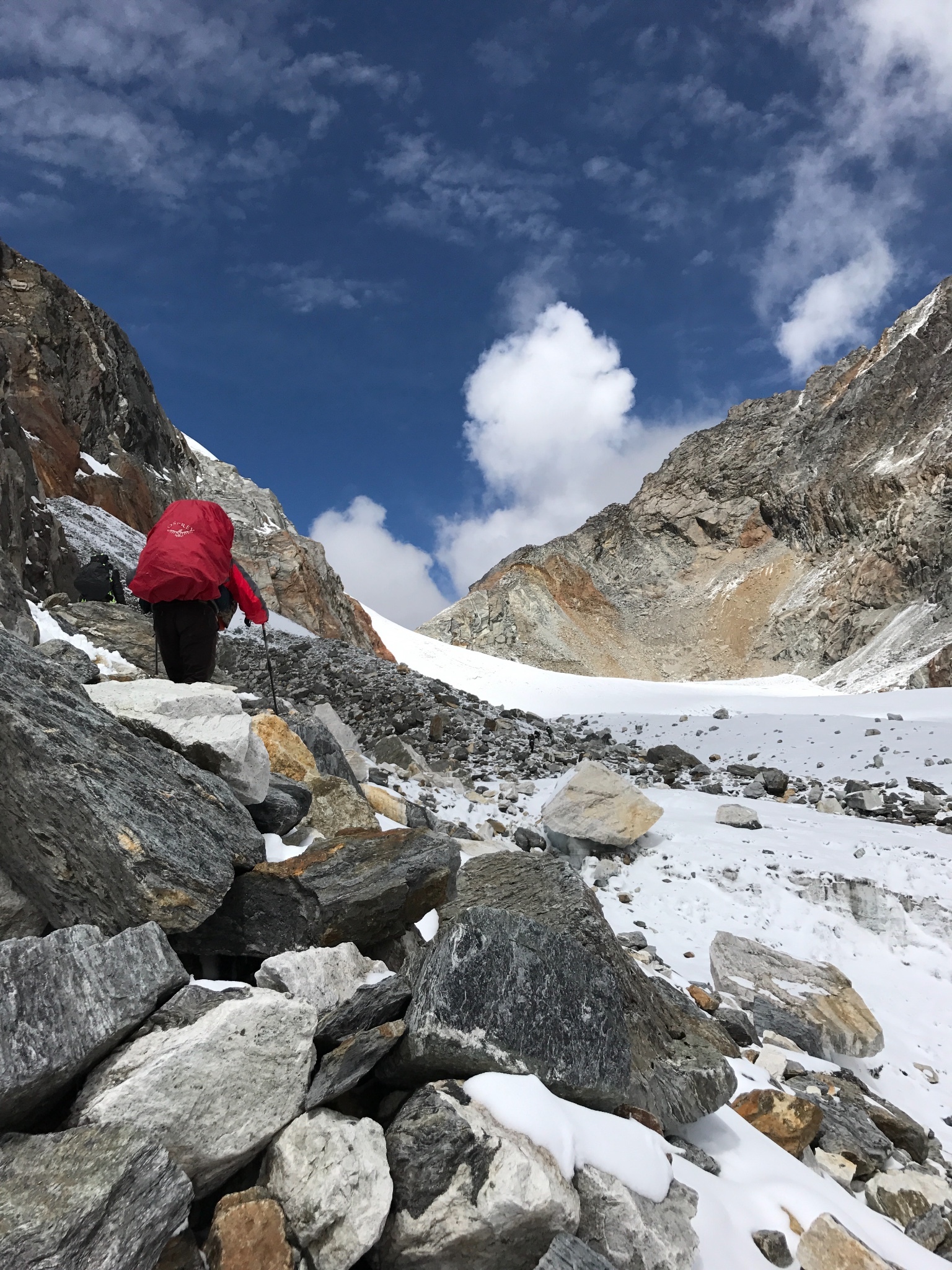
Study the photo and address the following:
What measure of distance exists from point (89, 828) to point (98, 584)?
11170 mm

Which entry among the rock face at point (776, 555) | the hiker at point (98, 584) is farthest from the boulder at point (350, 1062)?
the rock face at point (776, 555)

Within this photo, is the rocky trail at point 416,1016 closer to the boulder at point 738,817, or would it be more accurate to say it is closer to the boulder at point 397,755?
the boulder at point 738,817

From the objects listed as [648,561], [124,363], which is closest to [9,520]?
[124,363]

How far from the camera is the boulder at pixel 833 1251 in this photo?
6.34ft

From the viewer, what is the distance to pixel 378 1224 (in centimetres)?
159

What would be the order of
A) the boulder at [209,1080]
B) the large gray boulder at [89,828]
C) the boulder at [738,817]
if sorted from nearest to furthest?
the boulder at [209,1080] < the large gray boulder at [89,828] < the boulder at [738,817]

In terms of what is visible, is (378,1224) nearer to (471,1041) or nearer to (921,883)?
(471,1041)

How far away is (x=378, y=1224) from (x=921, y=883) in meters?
6.46

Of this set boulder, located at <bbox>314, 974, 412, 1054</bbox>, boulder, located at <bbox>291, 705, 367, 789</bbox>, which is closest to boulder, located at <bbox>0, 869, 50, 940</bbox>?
boulder, located at <bbox>314, 974, 412, 1054</bbox>

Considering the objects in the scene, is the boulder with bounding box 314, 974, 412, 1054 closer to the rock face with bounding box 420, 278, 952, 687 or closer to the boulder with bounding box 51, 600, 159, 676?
the boulder with bounding box 51, 600, 159, 676

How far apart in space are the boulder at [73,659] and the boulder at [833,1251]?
167 inches

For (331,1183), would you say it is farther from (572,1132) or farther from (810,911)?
(810,911)

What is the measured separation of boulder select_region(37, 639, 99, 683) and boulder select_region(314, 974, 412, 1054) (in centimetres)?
288

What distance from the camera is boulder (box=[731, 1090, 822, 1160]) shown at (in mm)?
2924
